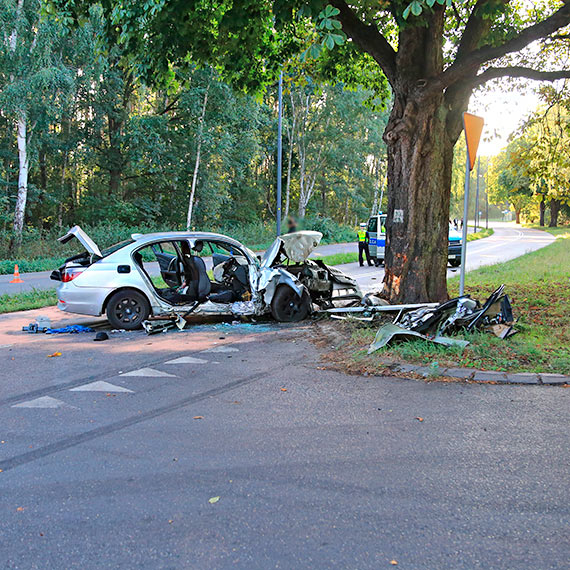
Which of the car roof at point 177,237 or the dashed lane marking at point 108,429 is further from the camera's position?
the car roof at point 177,237

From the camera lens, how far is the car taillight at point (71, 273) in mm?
9305

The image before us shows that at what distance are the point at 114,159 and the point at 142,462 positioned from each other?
96.3 ft

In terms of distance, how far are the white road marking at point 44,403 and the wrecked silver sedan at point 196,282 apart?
3.45 metres

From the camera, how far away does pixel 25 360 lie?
7504mm

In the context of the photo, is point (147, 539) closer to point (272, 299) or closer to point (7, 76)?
point (272, 299)

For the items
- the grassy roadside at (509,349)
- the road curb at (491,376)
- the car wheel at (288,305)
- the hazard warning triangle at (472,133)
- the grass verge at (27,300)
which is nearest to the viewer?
the road curb at (491,376)

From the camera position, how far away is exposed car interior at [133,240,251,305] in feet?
32.7

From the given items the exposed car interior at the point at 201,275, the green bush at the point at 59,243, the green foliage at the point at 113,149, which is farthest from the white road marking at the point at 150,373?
the green foliage at the point at 113,149

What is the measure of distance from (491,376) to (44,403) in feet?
15.1

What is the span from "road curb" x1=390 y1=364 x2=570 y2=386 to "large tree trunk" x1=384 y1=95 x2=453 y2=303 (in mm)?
3073

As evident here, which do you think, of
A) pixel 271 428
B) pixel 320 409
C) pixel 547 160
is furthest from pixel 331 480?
pixel 547 160

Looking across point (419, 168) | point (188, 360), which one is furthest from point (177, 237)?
point (419, 168)

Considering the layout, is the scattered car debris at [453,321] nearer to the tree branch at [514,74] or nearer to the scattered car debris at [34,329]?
the tree branch at [514,74]

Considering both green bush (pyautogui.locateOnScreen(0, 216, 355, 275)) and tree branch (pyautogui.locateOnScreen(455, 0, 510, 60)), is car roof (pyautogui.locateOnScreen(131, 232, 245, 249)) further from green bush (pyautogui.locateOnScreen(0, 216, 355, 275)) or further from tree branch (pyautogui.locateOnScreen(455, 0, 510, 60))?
green bush (pyautogui.locateOnScreen(0, 216, 355, 275))
